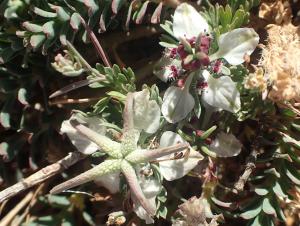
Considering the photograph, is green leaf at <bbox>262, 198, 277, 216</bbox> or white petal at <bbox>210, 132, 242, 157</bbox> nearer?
green leaf at <bbox>262, 198, 277, 216</bbox>

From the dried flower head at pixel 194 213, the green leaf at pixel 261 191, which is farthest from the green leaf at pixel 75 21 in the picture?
the green leaf at pixel 261 191

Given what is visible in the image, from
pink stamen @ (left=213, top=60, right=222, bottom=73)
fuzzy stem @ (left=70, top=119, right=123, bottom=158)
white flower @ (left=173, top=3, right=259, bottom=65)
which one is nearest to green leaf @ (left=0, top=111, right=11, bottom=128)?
fuzzy stem @ (left=70, top=119, right=123, bottom=158)

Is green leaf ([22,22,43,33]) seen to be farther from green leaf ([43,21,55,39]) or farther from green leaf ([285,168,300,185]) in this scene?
green leaf ([285,168,300,185])

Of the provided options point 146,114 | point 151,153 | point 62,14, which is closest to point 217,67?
point 146,114

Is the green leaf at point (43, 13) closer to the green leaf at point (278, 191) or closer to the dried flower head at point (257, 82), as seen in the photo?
the dried flower head at point (257, 82)

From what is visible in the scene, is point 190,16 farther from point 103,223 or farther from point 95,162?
point 103,223
